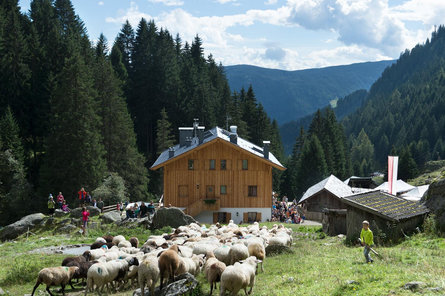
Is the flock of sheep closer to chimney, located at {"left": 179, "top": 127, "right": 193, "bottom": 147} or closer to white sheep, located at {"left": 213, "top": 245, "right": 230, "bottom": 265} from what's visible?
white sheep, located at {"left": 213, "top": 245, "right": 230, "bottom": 265}

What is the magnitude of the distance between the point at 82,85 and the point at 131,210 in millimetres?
27477

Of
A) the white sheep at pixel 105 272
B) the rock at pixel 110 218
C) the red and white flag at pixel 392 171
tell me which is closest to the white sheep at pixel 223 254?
the white sheep at pixel 105 272

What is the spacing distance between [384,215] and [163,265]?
32.3ft

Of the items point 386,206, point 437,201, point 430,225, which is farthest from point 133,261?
point 437,201

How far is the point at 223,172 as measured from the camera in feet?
156

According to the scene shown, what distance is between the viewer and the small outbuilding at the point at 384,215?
1944cm

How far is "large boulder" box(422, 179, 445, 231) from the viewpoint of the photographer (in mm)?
19392

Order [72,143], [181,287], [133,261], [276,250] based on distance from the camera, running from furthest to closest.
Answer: [72,143], [276,250], [133,261], [181,287]

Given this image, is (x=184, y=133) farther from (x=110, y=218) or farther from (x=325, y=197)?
(x=110, y=218)

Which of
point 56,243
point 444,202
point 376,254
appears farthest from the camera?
point 56,243

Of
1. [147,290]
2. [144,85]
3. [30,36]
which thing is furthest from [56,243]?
[144,85]

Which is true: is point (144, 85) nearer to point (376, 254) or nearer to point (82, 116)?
point (82, 116)

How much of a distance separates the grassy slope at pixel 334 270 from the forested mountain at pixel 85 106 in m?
34.0

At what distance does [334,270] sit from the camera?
48.0ft
